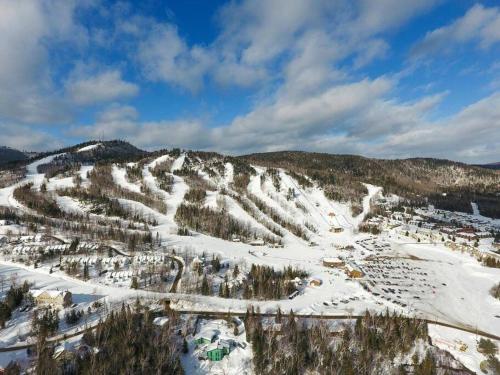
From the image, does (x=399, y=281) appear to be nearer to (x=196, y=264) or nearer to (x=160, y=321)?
(x=196, y=264)

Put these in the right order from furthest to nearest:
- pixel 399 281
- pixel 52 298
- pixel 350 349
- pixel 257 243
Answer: pixel 257 243
pixel 399 281
pixel 52 298
pixel 350 349

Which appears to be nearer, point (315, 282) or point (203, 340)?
point (203, 340)

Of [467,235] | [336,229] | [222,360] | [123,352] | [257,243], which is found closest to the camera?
[123,352]

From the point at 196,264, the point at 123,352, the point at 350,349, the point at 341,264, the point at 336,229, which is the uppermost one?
the point at 336,229

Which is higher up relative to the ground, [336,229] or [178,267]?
[336,229]

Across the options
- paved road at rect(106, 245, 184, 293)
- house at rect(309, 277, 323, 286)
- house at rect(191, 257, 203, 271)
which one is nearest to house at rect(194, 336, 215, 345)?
paved road at rect(106, 245, 184, 293)

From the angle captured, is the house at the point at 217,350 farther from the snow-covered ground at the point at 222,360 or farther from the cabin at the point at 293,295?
the cabin at the point at 293,295

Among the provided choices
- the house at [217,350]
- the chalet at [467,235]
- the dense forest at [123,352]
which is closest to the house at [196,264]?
the dense forest at [123,352]

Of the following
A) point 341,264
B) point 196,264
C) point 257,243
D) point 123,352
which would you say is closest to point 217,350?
point 123,352

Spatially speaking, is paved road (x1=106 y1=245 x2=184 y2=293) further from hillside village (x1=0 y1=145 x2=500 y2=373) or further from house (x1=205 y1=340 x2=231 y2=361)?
house (x1=205 y1=340 x2=231 y2=361)
